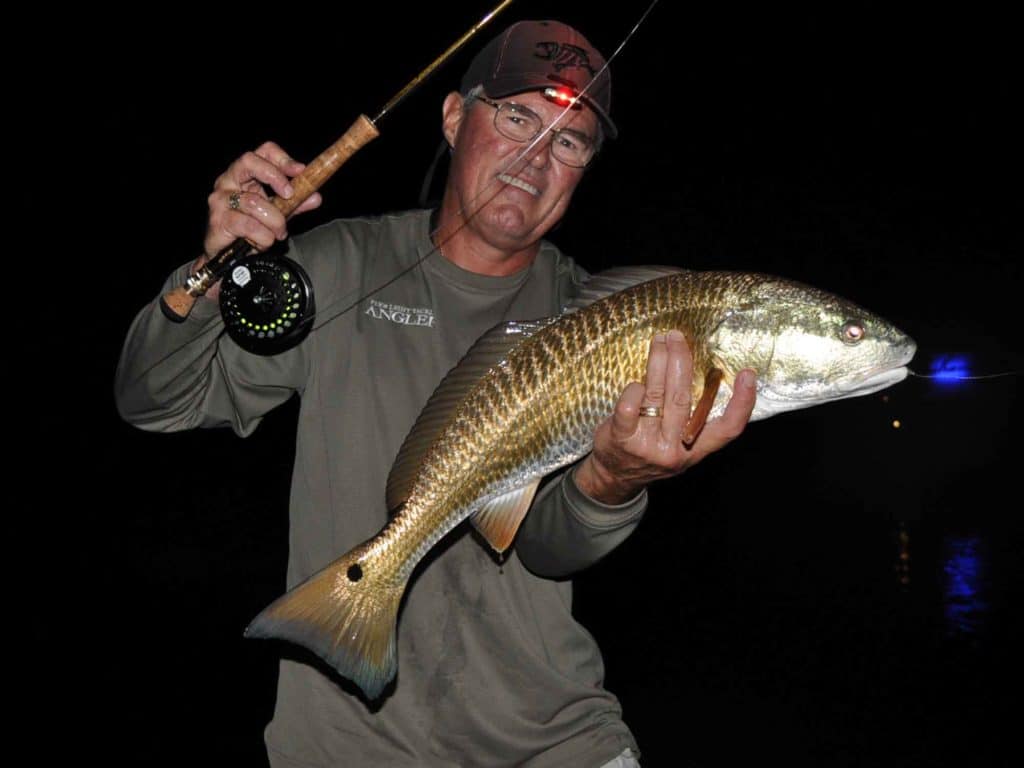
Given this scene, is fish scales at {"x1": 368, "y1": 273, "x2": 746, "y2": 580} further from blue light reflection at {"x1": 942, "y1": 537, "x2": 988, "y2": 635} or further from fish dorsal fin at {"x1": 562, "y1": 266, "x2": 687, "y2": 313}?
blue light reflection at {"x1": 942, "y1": 537, "x2": 988, "y2": 635}

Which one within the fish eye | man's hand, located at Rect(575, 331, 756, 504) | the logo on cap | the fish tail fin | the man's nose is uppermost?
the logo on cap

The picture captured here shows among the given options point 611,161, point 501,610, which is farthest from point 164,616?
point 611,161

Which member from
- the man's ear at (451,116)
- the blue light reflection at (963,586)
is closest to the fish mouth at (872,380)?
the man's ear at (451,116)

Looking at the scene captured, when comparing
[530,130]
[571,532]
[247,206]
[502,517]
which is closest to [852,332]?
[571,532]

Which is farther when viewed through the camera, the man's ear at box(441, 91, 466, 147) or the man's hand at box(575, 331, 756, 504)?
the man's ear at box(441, 91, 466, 147)

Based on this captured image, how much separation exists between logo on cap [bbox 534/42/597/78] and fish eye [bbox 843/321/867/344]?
5.18ft

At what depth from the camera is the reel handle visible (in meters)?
2.48

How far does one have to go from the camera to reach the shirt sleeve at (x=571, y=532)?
2.88 meters

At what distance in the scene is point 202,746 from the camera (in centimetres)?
748

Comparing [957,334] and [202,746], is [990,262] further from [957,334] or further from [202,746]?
[202,746]

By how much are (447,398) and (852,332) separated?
1.33 metres

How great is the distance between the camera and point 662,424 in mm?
2602

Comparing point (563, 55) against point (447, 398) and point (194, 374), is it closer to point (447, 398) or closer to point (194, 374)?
point (447, 398)

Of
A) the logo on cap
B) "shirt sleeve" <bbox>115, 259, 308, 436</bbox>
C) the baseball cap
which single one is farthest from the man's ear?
"shirt sleeve" <bbox>115, 259, 308, 436</bbox>
